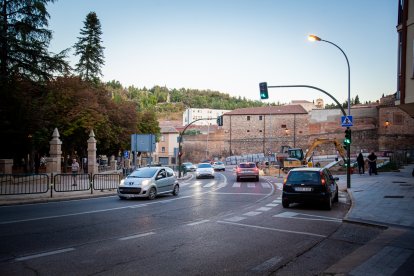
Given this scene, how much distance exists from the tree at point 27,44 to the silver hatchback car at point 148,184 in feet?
35.3

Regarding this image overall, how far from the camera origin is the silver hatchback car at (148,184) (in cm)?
1852

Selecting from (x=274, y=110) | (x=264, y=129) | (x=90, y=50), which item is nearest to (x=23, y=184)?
(x=90, y=50)

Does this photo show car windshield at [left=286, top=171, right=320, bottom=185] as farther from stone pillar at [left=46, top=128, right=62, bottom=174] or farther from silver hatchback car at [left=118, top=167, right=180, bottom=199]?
stone pillar at [left=46, top=128, right=62, bottom=174]

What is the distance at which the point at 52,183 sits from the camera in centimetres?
1934

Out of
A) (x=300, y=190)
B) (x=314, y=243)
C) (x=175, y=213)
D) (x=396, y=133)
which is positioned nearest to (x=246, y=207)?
(x=300, y=190)

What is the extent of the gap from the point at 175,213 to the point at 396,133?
67.9m

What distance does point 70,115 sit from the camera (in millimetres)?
41031

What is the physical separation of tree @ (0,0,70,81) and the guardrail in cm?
781

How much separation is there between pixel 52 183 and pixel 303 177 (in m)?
12.0

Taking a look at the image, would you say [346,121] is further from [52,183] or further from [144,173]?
[52,183]

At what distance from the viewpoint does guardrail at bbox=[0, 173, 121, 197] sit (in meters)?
17.8

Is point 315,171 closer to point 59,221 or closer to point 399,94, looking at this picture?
point 399,94

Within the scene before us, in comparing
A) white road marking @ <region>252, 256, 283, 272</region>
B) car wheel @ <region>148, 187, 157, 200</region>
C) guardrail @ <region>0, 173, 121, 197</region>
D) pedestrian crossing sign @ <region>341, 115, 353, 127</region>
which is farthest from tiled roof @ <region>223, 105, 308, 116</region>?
white road marking @ <region>252, 256, 283, 272</region>

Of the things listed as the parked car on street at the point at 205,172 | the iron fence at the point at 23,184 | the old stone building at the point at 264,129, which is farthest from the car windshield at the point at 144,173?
the old stone building at the point at 264,129
